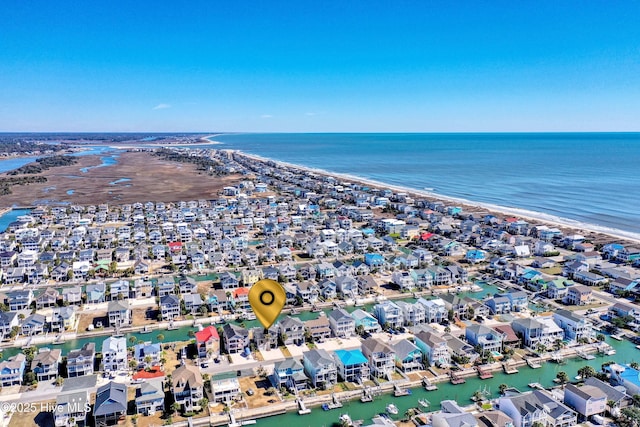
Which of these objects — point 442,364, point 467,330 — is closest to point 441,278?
point 467,330

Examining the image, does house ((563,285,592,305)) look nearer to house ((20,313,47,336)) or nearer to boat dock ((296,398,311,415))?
boat dock ((296,398,311,415))

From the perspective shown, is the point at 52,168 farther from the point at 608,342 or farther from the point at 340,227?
the point at 608,342

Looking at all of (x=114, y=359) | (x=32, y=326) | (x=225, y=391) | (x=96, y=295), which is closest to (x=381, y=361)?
(x=225, y=391)

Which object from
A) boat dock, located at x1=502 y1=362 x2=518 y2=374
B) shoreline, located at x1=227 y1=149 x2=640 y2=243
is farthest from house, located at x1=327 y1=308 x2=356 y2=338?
shoreline, located at x1=227 y1=149 x2=640 y2=243

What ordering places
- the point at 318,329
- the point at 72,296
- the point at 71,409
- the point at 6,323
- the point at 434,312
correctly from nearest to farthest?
the point at 71,409
the point at 318,329
the point at 6,323
the point at 434,312
the point at 72,296

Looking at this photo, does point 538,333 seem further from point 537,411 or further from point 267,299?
point 267,299

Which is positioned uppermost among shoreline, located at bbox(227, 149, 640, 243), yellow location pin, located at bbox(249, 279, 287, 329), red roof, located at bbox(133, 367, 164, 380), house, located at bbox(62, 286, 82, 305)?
yellow location pin, located at bbox(249, 279, 287, 329)

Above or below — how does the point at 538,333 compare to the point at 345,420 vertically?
above

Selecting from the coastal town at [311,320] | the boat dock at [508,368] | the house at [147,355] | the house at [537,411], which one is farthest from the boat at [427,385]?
the house at [147,355]
